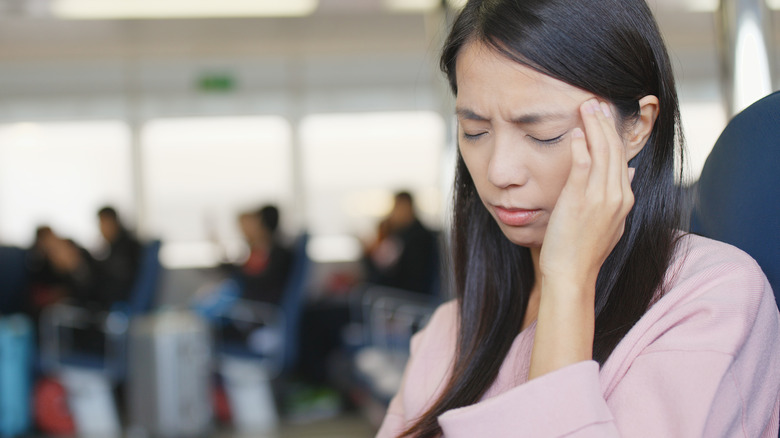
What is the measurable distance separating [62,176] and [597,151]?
776 cm

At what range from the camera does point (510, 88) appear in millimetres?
925

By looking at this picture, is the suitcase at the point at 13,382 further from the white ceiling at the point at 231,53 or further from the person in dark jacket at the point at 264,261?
the white ceiling at the point at 231,53

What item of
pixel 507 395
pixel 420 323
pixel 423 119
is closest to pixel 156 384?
pixel 420 323

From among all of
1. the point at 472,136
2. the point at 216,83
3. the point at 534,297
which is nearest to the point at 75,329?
the point at 216,83

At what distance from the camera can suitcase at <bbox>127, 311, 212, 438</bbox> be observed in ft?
14.3

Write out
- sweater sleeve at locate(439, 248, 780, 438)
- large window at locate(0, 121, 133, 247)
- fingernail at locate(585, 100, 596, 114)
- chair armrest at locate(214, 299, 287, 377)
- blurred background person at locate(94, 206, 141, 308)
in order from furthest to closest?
large window at locate(0, 121, 133, 247) < blurred background person at locate(94, 206, 141, 308) < chair armrest at locate(214, 299, 287, 377) < fingernail at locate(585, 100, 596, 114) < sweater sleeve at locate(439, 248, 780, 438)

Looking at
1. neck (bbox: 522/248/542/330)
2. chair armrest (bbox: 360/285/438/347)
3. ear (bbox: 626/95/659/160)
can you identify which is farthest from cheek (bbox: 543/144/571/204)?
chair armrest (bbox: 360/285/438/347)

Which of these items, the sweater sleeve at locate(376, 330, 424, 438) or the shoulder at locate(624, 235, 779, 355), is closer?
the shoulder at locate(624, 235, 779, 355)

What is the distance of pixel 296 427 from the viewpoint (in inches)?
192

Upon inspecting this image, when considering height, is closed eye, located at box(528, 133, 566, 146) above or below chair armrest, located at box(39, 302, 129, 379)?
above

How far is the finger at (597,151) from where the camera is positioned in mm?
869

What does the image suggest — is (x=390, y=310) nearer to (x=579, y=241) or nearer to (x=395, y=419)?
(x=395, y=419)

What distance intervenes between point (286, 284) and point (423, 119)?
3.87m

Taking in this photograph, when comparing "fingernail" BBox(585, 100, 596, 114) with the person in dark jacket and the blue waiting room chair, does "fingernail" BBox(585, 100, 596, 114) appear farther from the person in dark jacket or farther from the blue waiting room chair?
the person in dark jacket
